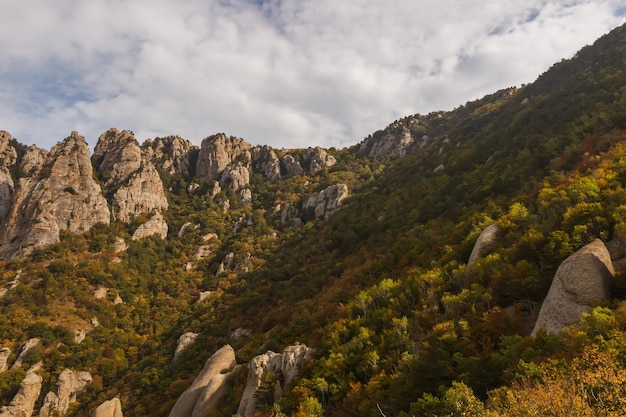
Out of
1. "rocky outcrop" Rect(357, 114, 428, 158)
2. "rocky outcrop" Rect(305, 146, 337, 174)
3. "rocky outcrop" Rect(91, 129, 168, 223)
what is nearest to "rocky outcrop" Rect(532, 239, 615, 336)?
"rocky outcrop" Rect(357, 114, 428, 158)

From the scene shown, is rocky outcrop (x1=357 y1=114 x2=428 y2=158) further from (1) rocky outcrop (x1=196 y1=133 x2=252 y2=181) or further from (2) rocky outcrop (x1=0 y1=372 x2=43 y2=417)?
(2) rocky outcrop (x1=0 y1=372 x2=43 y2=417)

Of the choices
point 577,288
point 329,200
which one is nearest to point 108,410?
point 577,288

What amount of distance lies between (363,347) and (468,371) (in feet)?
34.2

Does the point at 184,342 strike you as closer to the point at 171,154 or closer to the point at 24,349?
the point at 24,349

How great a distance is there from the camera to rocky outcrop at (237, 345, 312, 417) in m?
27.0

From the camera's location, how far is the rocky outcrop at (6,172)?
115062mm

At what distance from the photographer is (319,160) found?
170750 millimetres

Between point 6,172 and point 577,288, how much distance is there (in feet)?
539

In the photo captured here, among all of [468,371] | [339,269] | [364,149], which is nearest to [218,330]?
[339,269]

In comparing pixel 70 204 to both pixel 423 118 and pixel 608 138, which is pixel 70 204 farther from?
pixel 423 118

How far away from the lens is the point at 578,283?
58.3 feet

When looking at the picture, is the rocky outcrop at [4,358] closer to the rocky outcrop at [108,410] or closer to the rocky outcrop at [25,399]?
the rocky outcrop at [25,399]

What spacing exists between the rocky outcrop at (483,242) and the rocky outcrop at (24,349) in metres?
87.9

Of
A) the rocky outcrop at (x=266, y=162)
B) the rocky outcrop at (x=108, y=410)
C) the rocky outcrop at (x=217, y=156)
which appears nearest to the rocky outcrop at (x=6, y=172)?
the rocky outcrop at (x=217, y=156)
